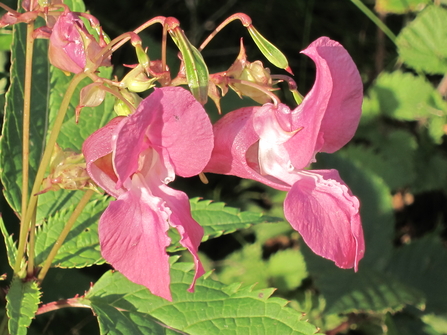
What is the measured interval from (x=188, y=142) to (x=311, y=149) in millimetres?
216

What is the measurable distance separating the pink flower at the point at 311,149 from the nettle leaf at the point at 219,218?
1.20ft

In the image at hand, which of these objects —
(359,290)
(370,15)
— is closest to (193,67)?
(359,290)

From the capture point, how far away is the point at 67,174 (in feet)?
3.31

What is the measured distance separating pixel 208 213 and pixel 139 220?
1.69 ft

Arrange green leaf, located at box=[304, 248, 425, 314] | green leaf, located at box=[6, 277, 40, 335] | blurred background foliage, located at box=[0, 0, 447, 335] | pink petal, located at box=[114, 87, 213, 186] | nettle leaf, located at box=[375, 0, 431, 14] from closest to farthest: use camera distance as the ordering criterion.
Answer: pink petal, located at box=[114, 87, 213, 186], green leaf, located at box=[6, 277, 40, 335], green leaf, located at box=[304, 248, 425, 314], blurred background foliage, located at box=[0, 0, 447, 335], nettle leaf, located at box=[375, 0, 431, 14]

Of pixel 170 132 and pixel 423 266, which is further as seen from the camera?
pixel 423 266

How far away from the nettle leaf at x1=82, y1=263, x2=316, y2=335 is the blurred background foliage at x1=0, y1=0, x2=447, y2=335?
0.64 m

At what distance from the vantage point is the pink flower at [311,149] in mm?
902

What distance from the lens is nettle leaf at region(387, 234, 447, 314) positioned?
2.23 m

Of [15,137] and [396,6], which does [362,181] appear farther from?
[15,137]

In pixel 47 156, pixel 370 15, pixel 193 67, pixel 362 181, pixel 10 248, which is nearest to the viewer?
pixel 193 67

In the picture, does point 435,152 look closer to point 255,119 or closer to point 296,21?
point 296,21

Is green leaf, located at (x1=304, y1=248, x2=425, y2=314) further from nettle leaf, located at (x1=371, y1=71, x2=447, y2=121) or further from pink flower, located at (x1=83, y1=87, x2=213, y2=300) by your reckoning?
pink flower, located at (x1=83, y1=87, x2=213, y2=300)

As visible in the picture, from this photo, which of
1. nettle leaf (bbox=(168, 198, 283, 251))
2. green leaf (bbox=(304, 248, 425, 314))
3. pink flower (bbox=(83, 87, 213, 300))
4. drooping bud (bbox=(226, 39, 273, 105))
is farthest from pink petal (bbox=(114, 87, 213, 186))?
green leaf (bbox=(304, 248, 425, 314))
